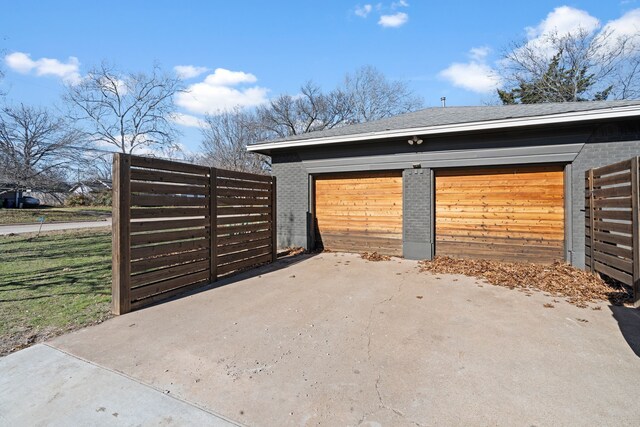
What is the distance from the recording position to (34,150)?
17.2m

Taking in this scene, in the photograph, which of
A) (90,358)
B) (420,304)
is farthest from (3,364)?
(420,304)

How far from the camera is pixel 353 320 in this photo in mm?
3900

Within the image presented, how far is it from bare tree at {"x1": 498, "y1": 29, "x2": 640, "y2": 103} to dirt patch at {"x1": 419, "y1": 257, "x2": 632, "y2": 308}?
1720cm

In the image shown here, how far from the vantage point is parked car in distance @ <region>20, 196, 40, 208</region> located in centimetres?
2958

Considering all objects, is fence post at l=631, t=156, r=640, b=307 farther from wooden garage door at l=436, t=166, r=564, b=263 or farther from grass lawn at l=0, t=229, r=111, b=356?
grass lawn at l=0, t=229, r=111, b=356

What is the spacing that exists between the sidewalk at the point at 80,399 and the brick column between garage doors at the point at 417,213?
628cm

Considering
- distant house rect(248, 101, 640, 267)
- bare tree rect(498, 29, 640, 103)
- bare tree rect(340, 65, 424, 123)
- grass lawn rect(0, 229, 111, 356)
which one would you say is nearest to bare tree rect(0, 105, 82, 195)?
grass lawn rect(0, 229, 111, 356)

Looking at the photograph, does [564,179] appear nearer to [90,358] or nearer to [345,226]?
[345,226]

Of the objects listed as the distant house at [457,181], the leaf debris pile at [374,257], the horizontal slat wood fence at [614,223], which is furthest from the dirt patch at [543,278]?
the leaf debris pile at [374,257]

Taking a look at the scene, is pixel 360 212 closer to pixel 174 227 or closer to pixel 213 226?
pixel 213 226

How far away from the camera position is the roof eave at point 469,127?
566 cm

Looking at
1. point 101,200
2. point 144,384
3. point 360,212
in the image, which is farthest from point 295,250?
point 101,200

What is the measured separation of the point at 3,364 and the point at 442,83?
58.5 feet

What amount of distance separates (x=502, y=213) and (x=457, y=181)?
3.86ft
